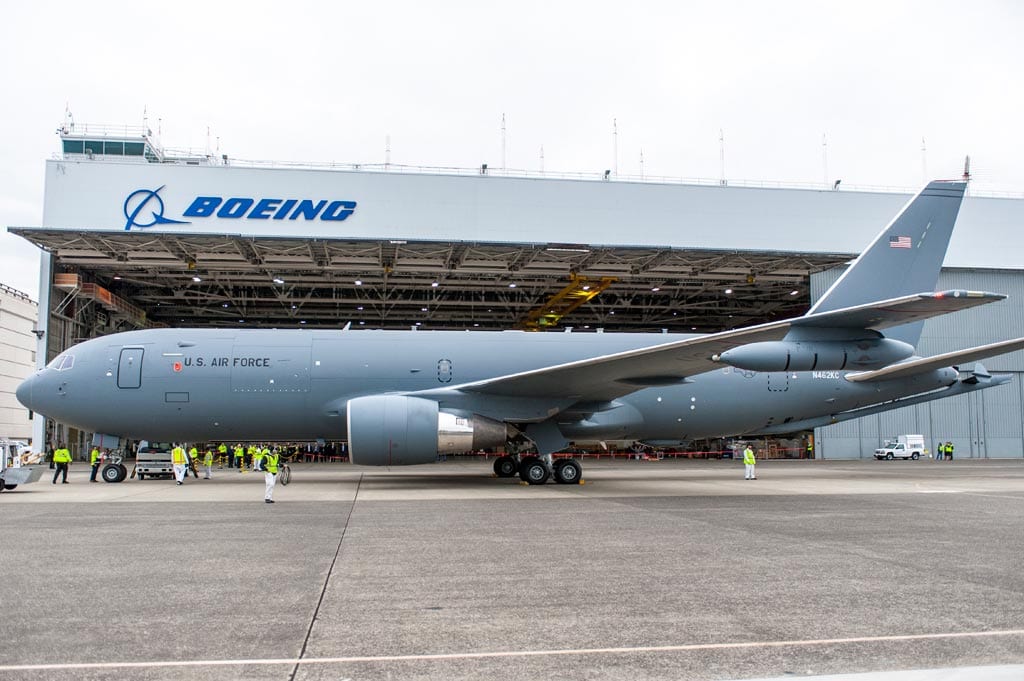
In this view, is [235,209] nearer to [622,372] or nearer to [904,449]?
[622,372]

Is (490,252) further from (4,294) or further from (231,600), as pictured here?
(4,294)

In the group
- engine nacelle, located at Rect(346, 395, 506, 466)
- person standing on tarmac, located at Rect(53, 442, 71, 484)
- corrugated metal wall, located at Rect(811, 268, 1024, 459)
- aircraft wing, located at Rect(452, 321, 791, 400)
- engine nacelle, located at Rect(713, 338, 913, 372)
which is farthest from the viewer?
corrugated metal wall, located at Rect(811, 268, 1024, 459)

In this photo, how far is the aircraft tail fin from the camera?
16.9 meters

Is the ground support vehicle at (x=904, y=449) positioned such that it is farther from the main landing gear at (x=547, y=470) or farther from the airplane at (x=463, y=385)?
the main landing gear at (x=547, y=470)

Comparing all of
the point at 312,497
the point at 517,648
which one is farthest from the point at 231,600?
the point at 312,497

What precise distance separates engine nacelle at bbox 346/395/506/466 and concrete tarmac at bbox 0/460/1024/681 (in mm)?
3099

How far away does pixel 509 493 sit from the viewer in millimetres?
15812

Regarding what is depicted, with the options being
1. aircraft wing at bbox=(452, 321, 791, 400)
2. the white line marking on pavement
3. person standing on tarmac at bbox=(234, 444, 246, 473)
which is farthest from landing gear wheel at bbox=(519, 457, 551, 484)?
person standing on tarmac at bbox=(234, 444, 246, 473)

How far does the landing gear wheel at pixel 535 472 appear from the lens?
18000 mm

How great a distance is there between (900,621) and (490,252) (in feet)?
90.5

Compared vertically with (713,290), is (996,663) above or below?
below

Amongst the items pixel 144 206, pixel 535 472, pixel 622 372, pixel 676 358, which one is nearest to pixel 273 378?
pixel 535 472

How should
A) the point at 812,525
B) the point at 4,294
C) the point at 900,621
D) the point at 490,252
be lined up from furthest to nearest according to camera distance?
1. the point at 4,294
2. the point at 490,252
3. the point at 812,525
4. the point at 900,621

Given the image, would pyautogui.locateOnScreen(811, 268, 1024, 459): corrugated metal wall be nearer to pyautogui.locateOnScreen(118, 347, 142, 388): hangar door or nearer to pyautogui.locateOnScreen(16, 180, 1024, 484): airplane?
pyautogui.locateOnScreen(16, 180, 1024, 484): airplane
